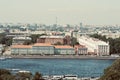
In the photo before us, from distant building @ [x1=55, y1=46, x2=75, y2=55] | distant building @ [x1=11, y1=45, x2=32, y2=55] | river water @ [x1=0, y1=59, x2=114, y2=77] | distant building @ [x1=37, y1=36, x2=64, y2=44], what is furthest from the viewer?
distant building @ [x1=37, y1=36, x2=64, y2=44]

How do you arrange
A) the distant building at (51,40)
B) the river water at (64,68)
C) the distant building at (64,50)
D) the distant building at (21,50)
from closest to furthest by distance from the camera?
the river water at (64,68) < the distant building at (21,50) < the distant building at (64,50) < the distant building at (51,40)

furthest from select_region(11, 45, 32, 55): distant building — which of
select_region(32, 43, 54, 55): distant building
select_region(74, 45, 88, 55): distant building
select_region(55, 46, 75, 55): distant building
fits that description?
select_region(74, 45, 88, 55): distant building

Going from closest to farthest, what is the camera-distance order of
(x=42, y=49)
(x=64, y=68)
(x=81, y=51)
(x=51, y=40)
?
(x=64, y=68) → (x=42, y=49) → (x=81, y=51) → (x=51, y=40)

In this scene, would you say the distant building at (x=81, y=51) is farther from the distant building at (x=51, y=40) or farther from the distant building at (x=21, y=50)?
the distant building at (x=51, y=40)

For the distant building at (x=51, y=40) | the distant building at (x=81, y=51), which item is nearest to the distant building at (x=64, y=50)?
the distant building at (x=81, y=51)

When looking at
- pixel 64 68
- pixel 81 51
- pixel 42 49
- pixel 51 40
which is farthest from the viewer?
pixel 51 40

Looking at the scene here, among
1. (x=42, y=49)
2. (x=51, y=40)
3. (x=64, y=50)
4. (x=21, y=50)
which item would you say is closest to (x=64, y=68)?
(x=42, y=49)

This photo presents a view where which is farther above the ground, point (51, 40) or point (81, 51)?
point (51, 40)

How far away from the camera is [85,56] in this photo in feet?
100

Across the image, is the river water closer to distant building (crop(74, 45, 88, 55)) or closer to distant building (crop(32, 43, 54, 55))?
distant building (crop(74, 45, 88, 55))

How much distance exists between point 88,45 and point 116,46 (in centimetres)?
321

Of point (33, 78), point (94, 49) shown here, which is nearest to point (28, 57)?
point (94, 49)

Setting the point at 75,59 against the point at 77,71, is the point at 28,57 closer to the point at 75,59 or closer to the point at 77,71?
the point at 75,59

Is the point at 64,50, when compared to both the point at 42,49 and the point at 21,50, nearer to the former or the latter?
the point at 42,49
